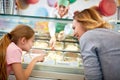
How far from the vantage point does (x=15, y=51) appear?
2188 millimetres

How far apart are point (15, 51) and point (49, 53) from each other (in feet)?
1.78

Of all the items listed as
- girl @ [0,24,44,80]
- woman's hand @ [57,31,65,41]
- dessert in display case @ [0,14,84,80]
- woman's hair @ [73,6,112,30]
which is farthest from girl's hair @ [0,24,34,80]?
woman's hair @ [73,6,112,30]

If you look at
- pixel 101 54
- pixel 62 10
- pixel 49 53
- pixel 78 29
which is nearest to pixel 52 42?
pixel 49 53

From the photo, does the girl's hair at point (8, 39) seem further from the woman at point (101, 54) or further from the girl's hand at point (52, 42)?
the woman at point (101, 54)

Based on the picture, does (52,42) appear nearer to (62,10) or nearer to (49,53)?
(49,53)

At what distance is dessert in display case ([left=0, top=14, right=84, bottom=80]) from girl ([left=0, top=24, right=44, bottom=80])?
0.59 ft

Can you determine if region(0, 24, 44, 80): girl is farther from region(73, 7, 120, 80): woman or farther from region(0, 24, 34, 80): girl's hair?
region(73, 7, 120, 80): woman

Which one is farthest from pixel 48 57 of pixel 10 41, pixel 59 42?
pixel 10 41

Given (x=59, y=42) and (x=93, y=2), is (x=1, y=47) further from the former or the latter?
(x=93, y=2)

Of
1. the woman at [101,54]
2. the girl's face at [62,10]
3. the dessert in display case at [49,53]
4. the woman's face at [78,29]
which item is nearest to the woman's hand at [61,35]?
the dessert in display case at [49,53]

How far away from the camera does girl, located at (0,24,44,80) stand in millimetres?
2146

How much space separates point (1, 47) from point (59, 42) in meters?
0.78

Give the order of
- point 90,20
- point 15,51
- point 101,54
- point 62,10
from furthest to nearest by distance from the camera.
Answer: point 62,10 → point 15,51 → point 90,20 → point 101,54

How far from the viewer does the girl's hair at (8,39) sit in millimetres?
2131
